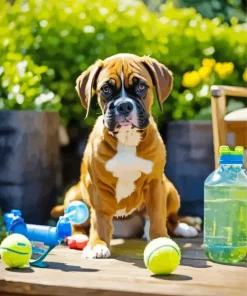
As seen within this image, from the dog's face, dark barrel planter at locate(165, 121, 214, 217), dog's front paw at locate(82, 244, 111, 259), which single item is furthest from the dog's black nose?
dark barrel planter at locate(165, 121, 214, 217)

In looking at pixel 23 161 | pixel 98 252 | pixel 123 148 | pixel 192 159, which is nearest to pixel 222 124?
pixel 192 159

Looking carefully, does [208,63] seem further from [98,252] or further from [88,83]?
[98,252]

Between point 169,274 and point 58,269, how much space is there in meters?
0.32

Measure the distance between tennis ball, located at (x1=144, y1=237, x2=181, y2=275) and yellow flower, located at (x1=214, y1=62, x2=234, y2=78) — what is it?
125cm

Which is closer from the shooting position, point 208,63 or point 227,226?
point 227,226

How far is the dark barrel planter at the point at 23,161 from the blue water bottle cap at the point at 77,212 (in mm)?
413

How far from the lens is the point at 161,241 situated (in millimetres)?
1850

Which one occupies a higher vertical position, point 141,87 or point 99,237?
point 141,87

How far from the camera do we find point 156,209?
2166mm

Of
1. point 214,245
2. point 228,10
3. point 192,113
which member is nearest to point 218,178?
point 214,245

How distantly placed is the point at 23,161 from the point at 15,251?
81 cm

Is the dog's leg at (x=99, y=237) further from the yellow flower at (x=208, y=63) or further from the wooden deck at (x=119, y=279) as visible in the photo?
the yellow flower at (x=208, y=63)

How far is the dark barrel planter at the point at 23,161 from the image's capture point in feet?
8.67

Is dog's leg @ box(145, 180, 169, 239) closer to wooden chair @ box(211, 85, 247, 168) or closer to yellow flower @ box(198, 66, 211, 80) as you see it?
wooden chair @ box(211, 85, 247, 168)
